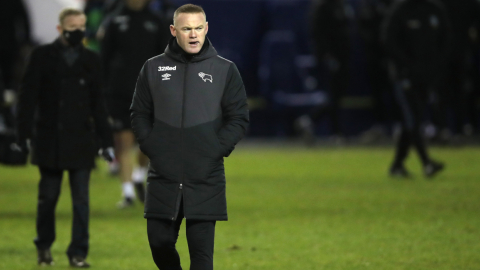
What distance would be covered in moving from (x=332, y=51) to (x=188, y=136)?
47.9ft

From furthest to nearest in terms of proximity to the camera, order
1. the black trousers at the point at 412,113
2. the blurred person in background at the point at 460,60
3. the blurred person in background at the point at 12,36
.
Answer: the blurred person in background at the point at 460,60
the blurred person in background at the point at 12,36
the black trousers at the point at 412,113

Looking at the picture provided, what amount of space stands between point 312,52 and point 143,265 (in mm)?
14779

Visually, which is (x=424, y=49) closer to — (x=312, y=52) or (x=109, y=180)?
(x=109, y=180)

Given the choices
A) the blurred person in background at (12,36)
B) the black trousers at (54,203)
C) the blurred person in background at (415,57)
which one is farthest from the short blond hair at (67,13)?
the blurred person in background at (12,36)

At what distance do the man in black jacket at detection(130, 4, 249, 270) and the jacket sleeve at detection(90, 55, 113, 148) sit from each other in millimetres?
1953

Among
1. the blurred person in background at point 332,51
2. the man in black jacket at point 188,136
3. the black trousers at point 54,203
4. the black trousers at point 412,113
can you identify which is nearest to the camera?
the man in black jacket at point 188,136

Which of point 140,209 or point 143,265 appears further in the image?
point 140,209

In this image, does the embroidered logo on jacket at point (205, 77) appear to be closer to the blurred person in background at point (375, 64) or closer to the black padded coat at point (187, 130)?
the black padded coat at point (187, 130)

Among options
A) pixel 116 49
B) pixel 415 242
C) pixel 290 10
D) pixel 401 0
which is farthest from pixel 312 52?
pixel 415 242

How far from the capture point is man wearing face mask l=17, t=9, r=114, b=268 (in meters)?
7.62

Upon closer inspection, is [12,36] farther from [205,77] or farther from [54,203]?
[205,77]

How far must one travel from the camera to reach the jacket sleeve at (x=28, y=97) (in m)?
7.59

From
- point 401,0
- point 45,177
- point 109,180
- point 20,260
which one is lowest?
point 109,180

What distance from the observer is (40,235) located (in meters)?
7.73
